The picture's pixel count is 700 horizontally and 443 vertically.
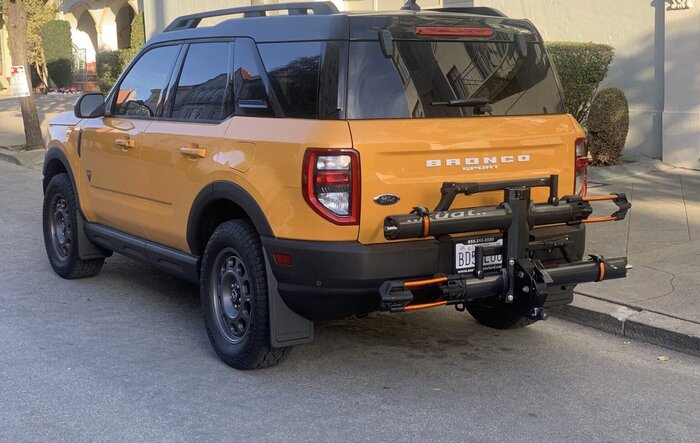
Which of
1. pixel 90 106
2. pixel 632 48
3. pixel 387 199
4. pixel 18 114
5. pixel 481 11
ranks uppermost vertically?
pixel 481 11

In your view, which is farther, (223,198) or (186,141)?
(186,141)

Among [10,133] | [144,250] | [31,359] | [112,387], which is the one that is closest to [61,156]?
[144,250]

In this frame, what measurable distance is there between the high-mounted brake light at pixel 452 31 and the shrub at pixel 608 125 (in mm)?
7192

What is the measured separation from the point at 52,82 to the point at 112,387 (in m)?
33.0

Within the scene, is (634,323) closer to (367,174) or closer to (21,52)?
(367,174)

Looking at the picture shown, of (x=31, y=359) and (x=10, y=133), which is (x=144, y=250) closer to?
(x=31, y=359)

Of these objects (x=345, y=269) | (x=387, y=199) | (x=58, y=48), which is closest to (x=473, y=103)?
(x=387, y=199)

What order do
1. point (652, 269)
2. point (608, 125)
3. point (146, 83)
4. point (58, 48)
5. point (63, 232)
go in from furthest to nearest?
point (58, 48), point (608, 125), point (63, 232), point (652, 269), point (146, 83)

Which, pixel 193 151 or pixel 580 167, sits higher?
pixel 193 151

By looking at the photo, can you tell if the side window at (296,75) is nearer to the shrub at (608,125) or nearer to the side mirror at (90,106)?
the side mirror at (90,106)

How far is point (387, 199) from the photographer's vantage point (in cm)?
461

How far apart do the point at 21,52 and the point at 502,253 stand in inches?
562

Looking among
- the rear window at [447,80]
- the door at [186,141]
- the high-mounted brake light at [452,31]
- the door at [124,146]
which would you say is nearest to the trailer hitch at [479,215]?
the rear window at [447,80]

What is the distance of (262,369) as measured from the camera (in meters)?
5.32
